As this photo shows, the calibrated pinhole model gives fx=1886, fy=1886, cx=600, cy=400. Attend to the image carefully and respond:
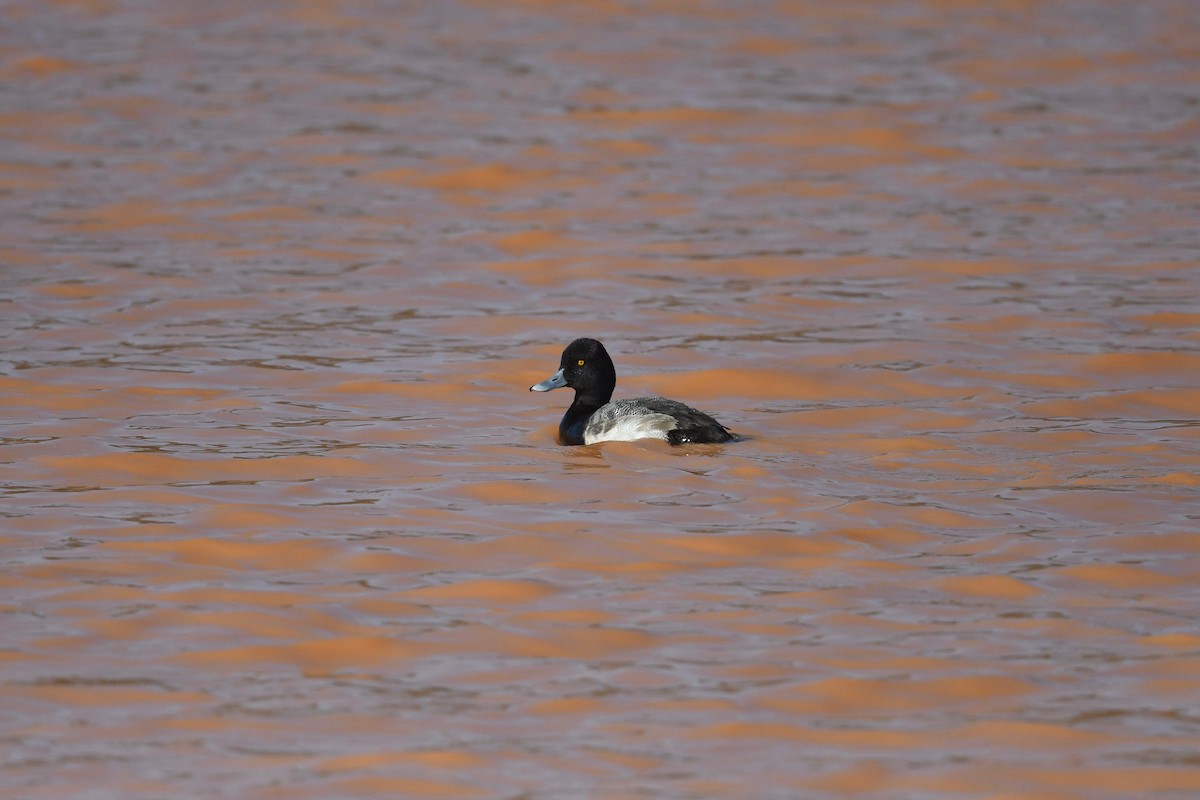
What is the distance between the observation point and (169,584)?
7.55m

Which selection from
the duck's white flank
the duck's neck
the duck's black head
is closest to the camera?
the duck's white flank

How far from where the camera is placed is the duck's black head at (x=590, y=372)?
402 inches

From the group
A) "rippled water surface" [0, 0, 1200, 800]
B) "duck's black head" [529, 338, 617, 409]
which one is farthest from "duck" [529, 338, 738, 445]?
"rippled water surface" [0, 0, 1200, 800]

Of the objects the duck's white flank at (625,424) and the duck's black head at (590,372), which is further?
the duck's black head at (590,372)

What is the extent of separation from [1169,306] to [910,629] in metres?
6.77

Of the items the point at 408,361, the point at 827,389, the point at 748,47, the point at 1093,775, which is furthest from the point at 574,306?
the point at 748,47

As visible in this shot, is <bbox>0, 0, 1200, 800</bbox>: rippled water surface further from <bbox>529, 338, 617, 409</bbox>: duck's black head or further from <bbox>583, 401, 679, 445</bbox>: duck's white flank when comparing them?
<bbox>529, 338, 617, 409</bbox>: duck's black head

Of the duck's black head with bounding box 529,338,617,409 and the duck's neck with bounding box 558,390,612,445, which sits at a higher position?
the duck's black head with bounding box 529,338,617,409

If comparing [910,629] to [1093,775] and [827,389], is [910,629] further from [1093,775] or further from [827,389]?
[827,389]

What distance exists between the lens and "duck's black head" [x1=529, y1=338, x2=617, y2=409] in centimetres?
1020

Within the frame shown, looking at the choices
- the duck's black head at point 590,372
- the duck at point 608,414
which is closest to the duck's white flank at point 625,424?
the duck at point 608,414

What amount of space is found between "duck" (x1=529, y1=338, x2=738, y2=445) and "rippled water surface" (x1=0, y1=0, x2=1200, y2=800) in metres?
0.12

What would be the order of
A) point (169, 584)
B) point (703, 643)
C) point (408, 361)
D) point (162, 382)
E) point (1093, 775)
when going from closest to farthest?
point (1093, 775), point (703, 643), point (169, 584), point (162, 382), point (408, 361)

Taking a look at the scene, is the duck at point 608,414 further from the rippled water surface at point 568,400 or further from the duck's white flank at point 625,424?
the rippled water surface at point 568,400
